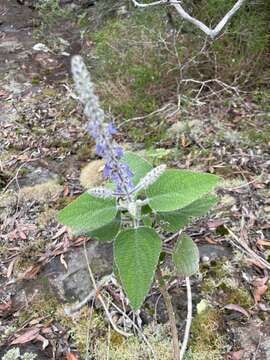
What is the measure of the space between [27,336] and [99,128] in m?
1.09

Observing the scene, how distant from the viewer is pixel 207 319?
1.72m

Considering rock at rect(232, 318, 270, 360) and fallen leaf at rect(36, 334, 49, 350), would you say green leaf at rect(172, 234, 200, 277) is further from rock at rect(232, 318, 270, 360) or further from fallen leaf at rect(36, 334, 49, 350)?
fallen leaf at rect(36, 334, 49, 350)

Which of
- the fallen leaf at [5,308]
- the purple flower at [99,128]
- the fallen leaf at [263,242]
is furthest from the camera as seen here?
the fallen leaf at [263,242]

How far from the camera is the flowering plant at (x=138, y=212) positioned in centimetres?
119

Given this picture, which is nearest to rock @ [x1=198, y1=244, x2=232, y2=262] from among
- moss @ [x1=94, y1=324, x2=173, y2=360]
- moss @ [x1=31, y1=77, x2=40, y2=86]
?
moss @ [x1=94, y1=324, x2=173, y2=360]

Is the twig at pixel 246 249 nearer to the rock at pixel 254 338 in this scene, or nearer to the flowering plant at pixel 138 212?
the rock at pixel 254 338

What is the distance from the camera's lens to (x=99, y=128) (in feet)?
3.36

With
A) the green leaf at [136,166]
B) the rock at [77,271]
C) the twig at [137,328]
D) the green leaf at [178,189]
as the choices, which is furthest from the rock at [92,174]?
the green leaf at [178,189]

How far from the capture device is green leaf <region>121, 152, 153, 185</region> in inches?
54.2

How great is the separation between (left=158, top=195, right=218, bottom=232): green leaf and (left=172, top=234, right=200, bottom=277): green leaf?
0.24 feet

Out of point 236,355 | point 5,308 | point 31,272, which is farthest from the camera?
point 31,272

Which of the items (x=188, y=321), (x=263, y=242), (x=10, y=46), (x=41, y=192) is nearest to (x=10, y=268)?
(x=41, y=192)

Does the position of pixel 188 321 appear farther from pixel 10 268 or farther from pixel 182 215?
pixel 10 268

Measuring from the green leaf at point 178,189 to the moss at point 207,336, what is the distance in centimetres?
66
